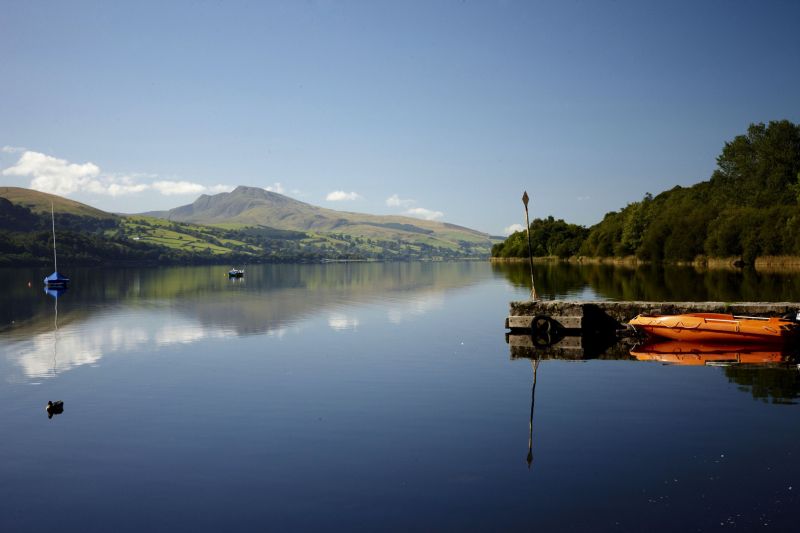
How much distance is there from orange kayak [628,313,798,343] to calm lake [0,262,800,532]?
5413mm

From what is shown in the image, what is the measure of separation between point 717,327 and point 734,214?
362ft

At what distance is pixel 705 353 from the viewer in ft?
108

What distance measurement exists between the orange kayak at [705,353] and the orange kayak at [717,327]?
41 cm

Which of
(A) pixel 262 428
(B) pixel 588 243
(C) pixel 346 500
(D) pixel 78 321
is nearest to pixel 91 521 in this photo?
(C) pixel 346 500

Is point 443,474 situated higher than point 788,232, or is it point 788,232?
point 788,232

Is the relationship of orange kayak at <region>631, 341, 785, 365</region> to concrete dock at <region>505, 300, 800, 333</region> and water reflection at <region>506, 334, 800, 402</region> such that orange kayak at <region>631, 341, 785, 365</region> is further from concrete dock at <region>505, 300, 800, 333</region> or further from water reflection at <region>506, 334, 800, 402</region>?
concrete dock at <region>505, 300, 800, 333</region>

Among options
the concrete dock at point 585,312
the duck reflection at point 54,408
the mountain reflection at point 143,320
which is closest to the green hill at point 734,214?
the mountain reflection at point 143,320

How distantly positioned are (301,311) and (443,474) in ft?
157

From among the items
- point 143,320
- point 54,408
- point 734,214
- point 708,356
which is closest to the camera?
point 54,408

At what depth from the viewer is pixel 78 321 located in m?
54.9

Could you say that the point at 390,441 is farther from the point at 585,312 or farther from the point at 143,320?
the point at 143,320

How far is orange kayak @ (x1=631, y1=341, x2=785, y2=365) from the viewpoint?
30.5m

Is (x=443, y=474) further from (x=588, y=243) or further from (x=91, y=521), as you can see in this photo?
(x=588, y=243)

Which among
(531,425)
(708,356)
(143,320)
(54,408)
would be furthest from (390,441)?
(143,320)
